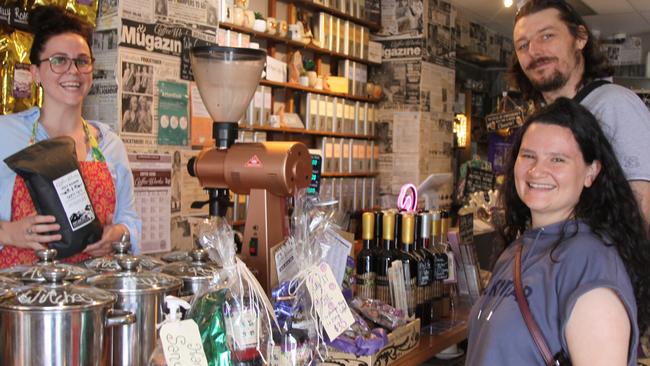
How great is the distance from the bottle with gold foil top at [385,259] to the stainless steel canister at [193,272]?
75 centimetres

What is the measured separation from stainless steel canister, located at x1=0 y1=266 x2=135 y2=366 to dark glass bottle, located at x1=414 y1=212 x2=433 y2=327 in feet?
4.15

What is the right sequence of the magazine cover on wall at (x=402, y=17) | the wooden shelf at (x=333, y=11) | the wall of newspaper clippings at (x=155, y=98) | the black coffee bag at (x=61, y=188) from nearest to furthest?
1. the black coffee bag at (x=61, y=188)
2. the wall of newspaper clippings at (x=155, y=98)
3. the wooden shelf at (x=333, y=11)
4. the magazine cover on wall at (x=402, y=17)

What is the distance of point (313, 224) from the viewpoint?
1.70 m

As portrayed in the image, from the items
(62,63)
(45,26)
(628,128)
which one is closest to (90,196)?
(62,63)

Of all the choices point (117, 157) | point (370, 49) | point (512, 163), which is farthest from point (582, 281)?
point (370, 49)

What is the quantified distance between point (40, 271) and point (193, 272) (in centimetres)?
36

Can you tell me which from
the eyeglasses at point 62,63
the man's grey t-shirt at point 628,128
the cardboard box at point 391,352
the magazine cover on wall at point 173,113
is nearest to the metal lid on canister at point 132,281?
the cardboard box at point 391,352

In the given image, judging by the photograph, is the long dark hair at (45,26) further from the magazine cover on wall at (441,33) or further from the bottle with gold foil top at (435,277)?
the magazine cover on wall at (441,33)

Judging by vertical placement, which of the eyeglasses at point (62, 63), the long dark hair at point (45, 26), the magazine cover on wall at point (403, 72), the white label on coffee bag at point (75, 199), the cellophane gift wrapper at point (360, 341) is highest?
the magazine cover on wall at point (403, 72)

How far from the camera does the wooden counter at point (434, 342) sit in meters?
1.91

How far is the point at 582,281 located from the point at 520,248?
0.25 meters

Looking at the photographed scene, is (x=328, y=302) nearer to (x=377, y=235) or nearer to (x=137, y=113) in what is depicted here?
(x=377, y=235)

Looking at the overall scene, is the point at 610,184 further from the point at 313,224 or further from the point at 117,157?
the point at 117,157

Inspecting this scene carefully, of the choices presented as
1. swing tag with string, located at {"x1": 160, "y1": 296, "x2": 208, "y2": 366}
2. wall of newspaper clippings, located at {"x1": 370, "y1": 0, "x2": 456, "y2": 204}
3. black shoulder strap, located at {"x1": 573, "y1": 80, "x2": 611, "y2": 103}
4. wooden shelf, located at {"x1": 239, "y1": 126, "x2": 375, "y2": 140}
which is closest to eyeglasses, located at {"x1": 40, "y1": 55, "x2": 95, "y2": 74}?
swing tag with string, located at {"x1": 160, "y1": 296, "x2": 208, "y2": 366}
